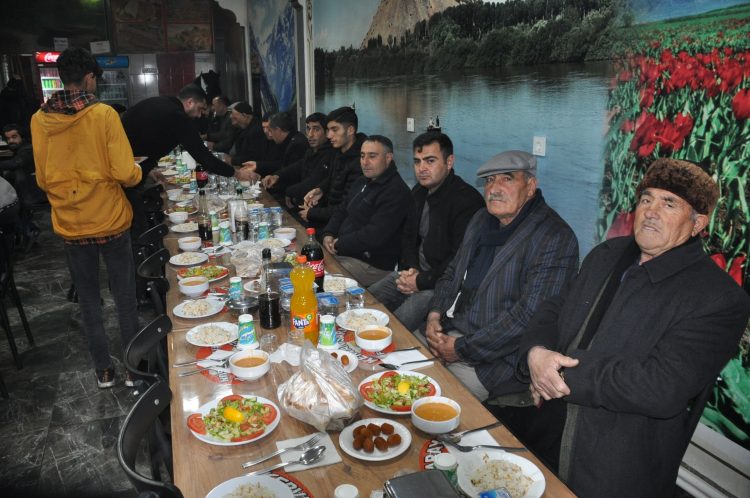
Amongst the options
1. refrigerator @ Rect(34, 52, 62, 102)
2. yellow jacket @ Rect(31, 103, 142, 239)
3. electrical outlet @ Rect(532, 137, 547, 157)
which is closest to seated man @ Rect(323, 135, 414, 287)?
electrical outlet @ Rect(532, 137, 547, 157)

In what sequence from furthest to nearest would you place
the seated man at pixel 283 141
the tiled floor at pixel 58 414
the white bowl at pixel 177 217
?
the seated man at pixel 283 141 < the white bowl at pixel 177 217 < the tiled floor at pixel 58 414

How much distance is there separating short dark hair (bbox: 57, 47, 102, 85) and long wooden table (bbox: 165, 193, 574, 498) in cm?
165

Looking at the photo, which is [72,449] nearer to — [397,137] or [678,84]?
[678,84]

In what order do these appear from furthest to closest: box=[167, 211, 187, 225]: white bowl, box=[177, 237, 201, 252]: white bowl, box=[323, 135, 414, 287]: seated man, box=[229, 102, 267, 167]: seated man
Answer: box=[229, 102, 267, 167]: seated man, box=[167, 211, 187, 225]: white bowl, box=[323, 135, 414, 287]: seated man, box=[177, 237, 201, 252]: white bowl

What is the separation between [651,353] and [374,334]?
92 cm

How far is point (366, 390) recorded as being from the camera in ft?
5.53

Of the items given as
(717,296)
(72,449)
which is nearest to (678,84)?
(717,296)

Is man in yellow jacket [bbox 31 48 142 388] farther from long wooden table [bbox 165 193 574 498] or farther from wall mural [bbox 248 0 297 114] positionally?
wall mural [bbox 248 0 297 114]

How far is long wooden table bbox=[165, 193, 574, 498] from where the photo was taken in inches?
51.6

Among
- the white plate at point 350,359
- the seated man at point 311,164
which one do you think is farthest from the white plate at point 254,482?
the seated man at point 311,164

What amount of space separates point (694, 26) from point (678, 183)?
1028mm

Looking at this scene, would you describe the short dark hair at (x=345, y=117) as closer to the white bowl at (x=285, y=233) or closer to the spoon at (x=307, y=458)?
the white bowl at (x=285, y=233)

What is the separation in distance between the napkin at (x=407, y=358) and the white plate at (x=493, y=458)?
1.64 feet

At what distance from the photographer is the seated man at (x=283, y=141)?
608 centimetres
